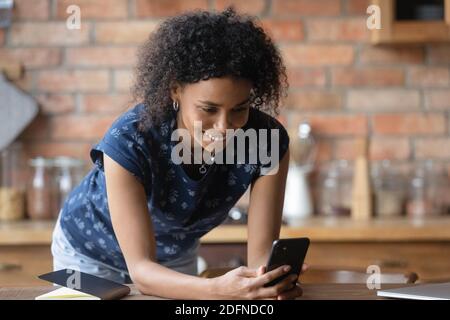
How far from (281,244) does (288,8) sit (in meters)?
1.75

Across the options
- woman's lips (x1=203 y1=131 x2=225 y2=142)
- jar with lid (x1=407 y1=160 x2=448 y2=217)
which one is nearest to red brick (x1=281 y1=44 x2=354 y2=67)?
jar with lid (x1=407 y1=160 x2=448 y2=217)

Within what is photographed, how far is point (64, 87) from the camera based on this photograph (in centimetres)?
287

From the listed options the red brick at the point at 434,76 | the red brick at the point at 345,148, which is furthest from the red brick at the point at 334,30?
the red brick at the point at 345,148

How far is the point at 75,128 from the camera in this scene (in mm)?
2867

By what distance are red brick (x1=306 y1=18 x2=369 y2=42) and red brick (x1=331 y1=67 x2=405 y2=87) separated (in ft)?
0.38

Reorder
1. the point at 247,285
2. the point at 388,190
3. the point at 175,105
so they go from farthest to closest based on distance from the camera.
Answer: the point at 388,190 < the point at 175,105 < the point at 247,285

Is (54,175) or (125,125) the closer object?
(125,125)

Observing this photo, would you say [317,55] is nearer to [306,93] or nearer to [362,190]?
[306,93]

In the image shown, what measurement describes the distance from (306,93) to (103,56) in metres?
0.76

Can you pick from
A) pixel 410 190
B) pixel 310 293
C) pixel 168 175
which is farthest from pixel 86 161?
pixel 310 293

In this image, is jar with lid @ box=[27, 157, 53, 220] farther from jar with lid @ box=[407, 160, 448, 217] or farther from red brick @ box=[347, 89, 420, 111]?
jar with lid @ box=[407, 160, 448, 217]

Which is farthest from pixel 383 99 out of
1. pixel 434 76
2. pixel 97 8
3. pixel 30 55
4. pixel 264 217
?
pixel 264 217

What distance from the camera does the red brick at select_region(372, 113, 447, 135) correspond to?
2.86 metres
